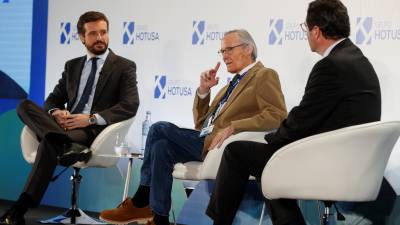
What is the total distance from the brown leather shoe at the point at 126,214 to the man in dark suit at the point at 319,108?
83cm

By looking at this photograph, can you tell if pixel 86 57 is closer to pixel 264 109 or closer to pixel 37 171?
pixel 37 171

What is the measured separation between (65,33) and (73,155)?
6.40 feet

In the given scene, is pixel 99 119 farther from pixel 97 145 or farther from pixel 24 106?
pixel 24 106

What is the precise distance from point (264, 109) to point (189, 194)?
61.2 inches

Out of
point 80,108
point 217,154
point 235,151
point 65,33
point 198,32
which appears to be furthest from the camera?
point 65,33

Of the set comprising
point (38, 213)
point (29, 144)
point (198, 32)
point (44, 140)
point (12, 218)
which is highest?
point (198, 32)

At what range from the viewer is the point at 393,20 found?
4203 mm

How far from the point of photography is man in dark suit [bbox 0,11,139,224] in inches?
162

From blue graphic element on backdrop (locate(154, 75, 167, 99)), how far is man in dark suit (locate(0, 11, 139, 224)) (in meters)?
0.48

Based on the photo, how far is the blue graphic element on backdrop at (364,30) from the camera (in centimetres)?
430

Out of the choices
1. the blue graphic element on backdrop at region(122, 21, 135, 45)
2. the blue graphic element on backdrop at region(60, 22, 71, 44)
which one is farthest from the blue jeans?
the blue graphic element on backdrop at region(60, 22, 71, 44)

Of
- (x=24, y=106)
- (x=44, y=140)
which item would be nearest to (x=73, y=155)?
(x=44, y=140)

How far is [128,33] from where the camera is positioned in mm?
5531

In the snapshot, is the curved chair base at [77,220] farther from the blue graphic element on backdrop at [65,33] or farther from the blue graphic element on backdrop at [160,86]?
the blue graphic element on backdrop at [65,33]
